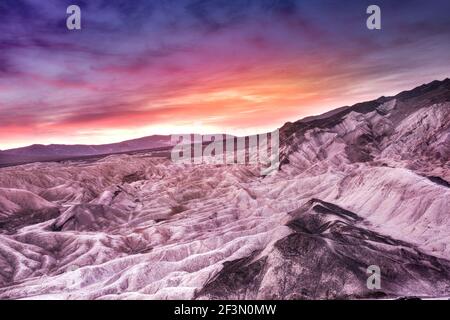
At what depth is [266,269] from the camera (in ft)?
121

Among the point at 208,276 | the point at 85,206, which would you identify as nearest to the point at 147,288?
the point at 208,276

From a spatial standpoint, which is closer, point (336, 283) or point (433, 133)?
point (336, 283)

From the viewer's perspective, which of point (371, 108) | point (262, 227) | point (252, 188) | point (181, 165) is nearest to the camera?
point (262, 227)

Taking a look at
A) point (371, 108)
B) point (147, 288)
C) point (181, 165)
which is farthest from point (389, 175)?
point (181, 165)

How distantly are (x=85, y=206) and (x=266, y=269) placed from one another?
4455 centimetres

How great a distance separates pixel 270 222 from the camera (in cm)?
5497

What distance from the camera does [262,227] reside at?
5391 cm

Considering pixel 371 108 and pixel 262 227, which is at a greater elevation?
pixel 371 108

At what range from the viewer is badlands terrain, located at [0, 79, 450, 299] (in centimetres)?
3666

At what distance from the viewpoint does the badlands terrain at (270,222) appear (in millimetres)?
36656
